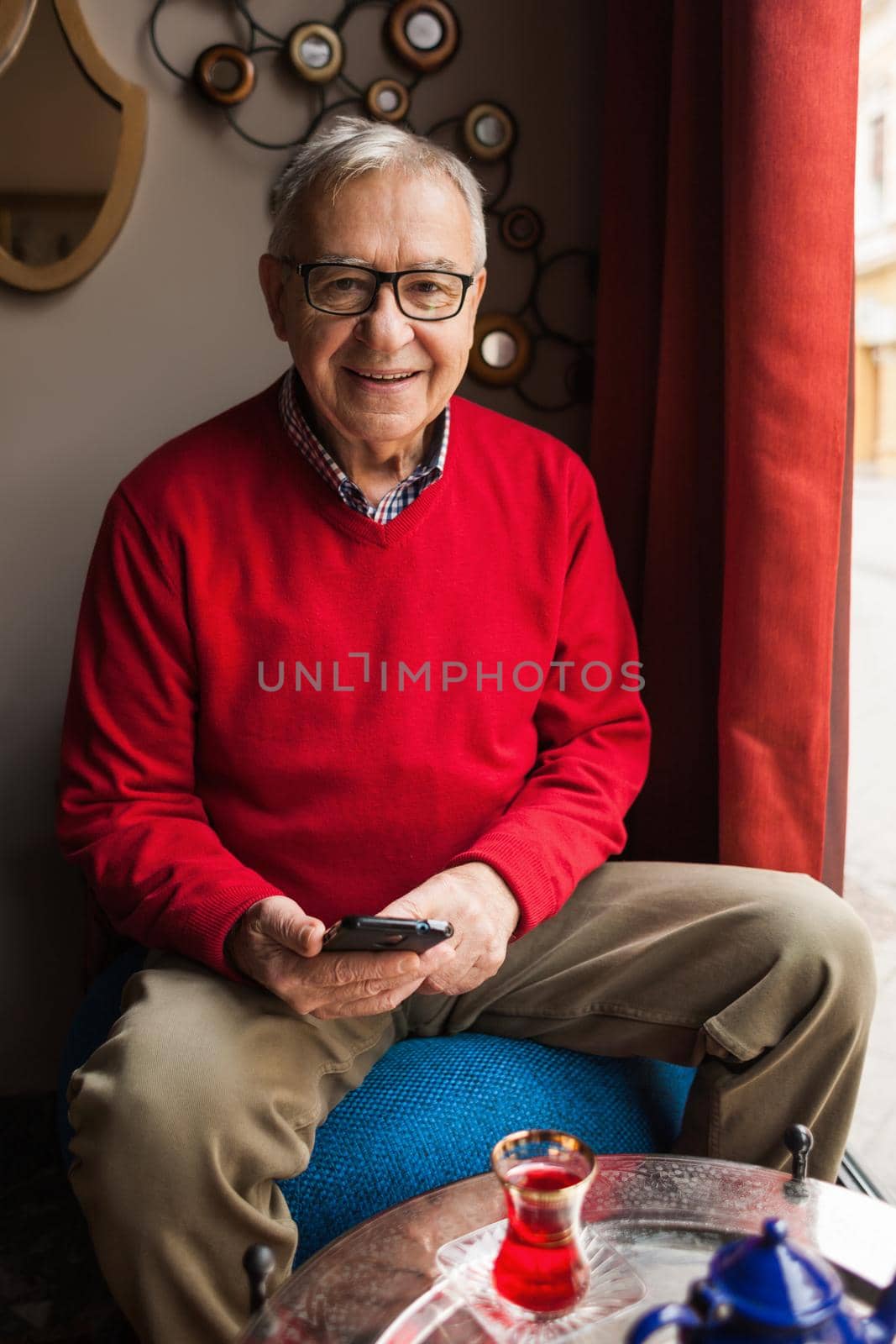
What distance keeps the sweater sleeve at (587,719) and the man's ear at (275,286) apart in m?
0.48

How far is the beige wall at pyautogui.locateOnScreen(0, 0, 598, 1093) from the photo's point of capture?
2.02 meters

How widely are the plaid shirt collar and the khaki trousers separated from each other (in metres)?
0.60

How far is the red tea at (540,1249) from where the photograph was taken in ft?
2.89

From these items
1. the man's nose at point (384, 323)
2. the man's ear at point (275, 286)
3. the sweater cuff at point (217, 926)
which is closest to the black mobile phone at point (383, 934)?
the sweater cuff at point (217, 926)

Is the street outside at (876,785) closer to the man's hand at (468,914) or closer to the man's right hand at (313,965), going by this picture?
the man's hand at (468,914)

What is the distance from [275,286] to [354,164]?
21 cm

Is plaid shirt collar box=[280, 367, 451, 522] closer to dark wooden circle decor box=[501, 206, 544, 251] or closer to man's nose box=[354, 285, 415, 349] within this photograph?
man's nose box=[354, 285, 415, 349]

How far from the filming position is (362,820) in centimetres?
154

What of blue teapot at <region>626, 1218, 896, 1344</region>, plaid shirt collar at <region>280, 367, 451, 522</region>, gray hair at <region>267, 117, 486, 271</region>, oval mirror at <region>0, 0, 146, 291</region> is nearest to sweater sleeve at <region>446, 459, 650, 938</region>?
plaid shirt collar at <region>280, 367, 451, 522</region>

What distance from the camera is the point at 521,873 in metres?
1.45

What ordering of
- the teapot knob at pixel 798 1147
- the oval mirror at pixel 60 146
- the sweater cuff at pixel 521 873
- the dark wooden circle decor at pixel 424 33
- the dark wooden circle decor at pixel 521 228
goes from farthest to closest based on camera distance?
the dark wooden circle decor at pixel 521 228 → the dark wooden circle decor at pixel 424 33 → the oval mirror at pixel 60 146 → the sweater cuff at pixel 521 873 → the teapot knob at pixel 798 1147

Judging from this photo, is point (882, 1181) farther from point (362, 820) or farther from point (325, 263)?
point (325, 263)

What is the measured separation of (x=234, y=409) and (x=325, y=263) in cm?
29

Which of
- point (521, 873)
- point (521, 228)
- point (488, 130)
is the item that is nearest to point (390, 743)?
point (521, 873)
